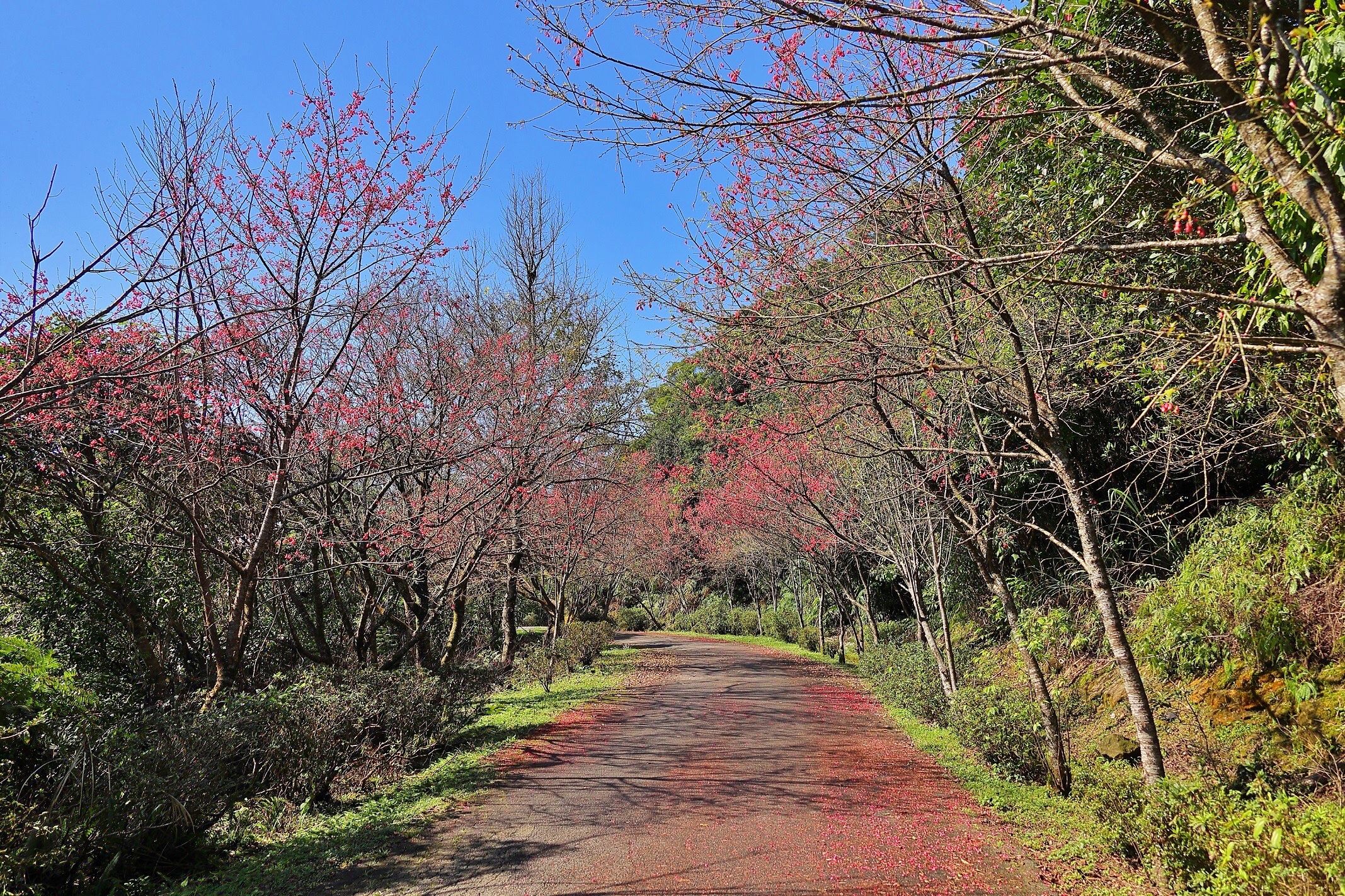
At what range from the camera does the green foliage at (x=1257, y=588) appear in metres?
6.50

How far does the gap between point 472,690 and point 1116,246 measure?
440 inches

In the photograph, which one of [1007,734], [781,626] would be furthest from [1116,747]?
[781,626]

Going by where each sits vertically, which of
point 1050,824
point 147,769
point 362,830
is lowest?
point 1050,824

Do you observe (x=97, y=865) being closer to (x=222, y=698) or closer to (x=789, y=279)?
(x=222, y=698)

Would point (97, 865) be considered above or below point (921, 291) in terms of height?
below

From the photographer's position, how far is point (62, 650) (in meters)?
9.49

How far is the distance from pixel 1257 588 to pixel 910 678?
5745mm

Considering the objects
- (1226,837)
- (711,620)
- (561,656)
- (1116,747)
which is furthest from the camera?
(711,620)

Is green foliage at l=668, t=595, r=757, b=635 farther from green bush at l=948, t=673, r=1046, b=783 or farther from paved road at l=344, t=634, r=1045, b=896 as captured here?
green bush at l=948, t=673, r=1046, b=783

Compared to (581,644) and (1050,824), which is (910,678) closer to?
(1050,824)

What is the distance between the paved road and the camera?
4.90 metres

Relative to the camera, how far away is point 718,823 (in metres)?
6.05

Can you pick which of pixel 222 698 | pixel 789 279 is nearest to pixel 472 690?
pixel 222 698

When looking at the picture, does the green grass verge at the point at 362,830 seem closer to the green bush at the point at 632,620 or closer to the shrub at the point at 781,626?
A: the shrub at the point at 781,626
